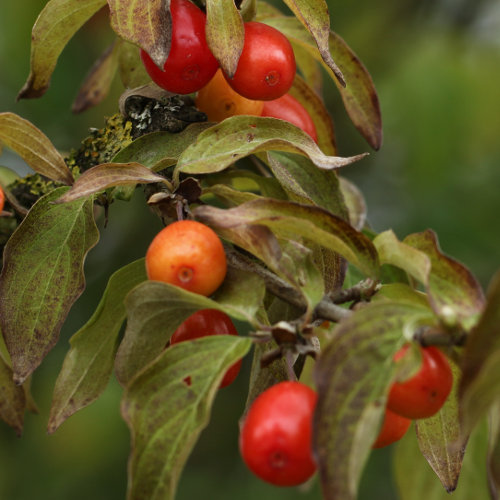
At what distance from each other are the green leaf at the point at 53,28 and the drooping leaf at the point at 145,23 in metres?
A: 0.15

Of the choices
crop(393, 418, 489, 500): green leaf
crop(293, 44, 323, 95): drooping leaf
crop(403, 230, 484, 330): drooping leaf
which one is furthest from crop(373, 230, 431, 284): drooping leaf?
crop(293, 44, 323, 95): drooping leaf

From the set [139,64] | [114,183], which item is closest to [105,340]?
[114,183]

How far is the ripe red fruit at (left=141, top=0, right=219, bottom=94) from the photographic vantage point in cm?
85

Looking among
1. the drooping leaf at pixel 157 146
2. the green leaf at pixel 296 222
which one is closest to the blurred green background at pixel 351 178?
the drooping leaf at pixel 157 146

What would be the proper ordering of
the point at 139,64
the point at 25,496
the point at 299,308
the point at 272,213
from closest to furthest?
the point at 272,213 < the point at 299,308 < the point at 139,64 < the point at 25,496

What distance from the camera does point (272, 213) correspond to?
2.22ft

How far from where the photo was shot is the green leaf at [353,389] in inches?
21.7

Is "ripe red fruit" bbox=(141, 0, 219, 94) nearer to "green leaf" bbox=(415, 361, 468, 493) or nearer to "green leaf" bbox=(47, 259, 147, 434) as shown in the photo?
"green leaf" bbox=(47, 259, 147, 434)

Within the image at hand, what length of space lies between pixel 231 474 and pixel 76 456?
42 centimetres

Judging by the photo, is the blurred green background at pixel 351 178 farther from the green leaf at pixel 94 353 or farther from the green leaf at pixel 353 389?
the green leaf at pixel 353 389

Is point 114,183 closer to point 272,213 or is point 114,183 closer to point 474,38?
point 272,213

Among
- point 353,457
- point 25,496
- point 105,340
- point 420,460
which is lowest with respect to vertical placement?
point 25,496

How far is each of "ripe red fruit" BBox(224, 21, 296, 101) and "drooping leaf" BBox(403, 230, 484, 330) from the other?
32 centimetres

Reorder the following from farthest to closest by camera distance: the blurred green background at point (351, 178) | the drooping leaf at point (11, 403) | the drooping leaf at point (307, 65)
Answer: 1. the blurred green background at point (351, 178)
2. the drooping leaf at point (307, 65)
3. the drooping leaf at point (11, 403)
